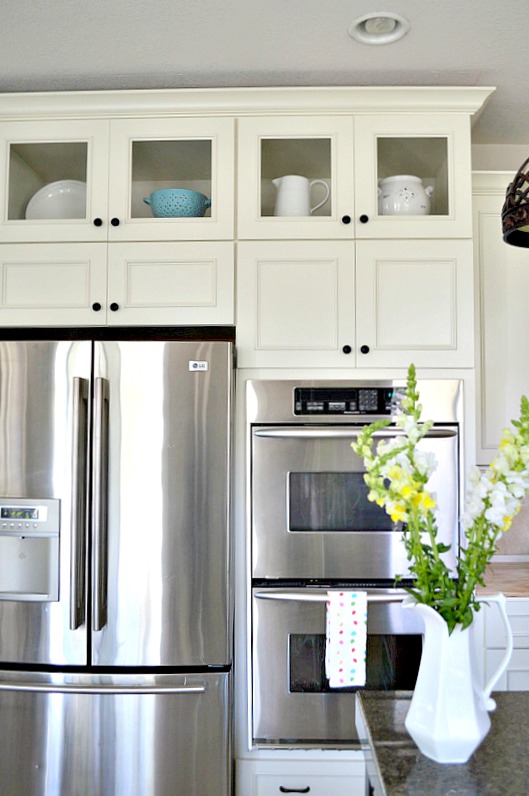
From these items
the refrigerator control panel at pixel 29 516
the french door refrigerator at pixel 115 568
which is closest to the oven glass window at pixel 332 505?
the french door refrigerator at pixel 115 568

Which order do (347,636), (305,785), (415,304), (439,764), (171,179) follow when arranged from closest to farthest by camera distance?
(439,764) → (347,636) → (305,785) → (415,304) → (171,179)

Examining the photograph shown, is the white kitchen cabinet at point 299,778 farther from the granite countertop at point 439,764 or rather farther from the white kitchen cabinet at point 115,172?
the white kitchen cabinet at point 115,172

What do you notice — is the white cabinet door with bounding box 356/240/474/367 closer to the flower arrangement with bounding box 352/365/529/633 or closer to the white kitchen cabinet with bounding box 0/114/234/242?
the white kitchen cabinet with bounding box 0/114/234/242

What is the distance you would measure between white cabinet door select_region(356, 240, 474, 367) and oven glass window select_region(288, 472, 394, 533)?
41cm

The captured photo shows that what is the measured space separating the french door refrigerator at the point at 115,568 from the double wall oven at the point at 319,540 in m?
0.17

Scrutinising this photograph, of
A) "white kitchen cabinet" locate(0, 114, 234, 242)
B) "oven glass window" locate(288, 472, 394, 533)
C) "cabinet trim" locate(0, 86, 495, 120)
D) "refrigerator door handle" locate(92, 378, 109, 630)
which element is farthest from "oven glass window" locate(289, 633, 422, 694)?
"cabinet trim" locate(0, 86, 495, 120)

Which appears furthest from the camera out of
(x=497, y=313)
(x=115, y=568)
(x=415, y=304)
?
(x=497, y=313)

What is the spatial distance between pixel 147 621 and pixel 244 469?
0.56m

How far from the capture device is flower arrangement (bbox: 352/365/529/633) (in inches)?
44.4

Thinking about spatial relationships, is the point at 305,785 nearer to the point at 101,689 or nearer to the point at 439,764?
the point at 101,689

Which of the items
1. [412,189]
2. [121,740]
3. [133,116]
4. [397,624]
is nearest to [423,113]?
[412,189]

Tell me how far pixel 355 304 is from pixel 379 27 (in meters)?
0.84

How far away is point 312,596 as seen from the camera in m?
2.19

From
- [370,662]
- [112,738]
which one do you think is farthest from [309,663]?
[112,738]
